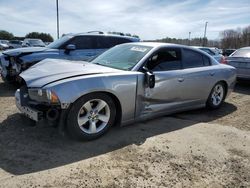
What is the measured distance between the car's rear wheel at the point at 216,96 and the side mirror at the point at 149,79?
2.00 meters

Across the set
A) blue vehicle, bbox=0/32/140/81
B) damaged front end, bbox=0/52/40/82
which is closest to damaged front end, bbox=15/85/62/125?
blue vehicle, bbox=0/32/140/81

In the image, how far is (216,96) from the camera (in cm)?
605

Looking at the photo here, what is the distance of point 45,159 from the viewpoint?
332 cm

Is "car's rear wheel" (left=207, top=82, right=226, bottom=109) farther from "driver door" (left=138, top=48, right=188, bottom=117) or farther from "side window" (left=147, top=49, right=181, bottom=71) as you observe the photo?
"side window" (left=147, top=49, right=181, bottom=71)

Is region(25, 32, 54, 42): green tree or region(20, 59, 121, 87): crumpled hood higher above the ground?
region(25, 32, 54, 42): green tree

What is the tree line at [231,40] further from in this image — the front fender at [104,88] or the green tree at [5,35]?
the front fender at [104,88]

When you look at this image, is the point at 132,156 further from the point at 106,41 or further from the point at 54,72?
the point at 106,41

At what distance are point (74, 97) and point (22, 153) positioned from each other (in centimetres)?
99

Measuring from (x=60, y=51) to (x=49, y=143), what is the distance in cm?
459

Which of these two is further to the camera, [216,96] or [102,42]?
[102,42]

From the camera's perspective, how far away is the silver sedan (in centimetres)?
364

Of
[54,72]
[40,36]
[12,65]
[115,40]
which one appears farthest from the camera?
[40,36]

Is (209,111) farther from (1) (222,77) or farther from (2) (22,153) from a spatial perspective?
(2) (22,153)

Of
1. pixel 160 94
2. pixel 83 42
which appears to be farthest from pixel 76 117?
pixel 83 42
